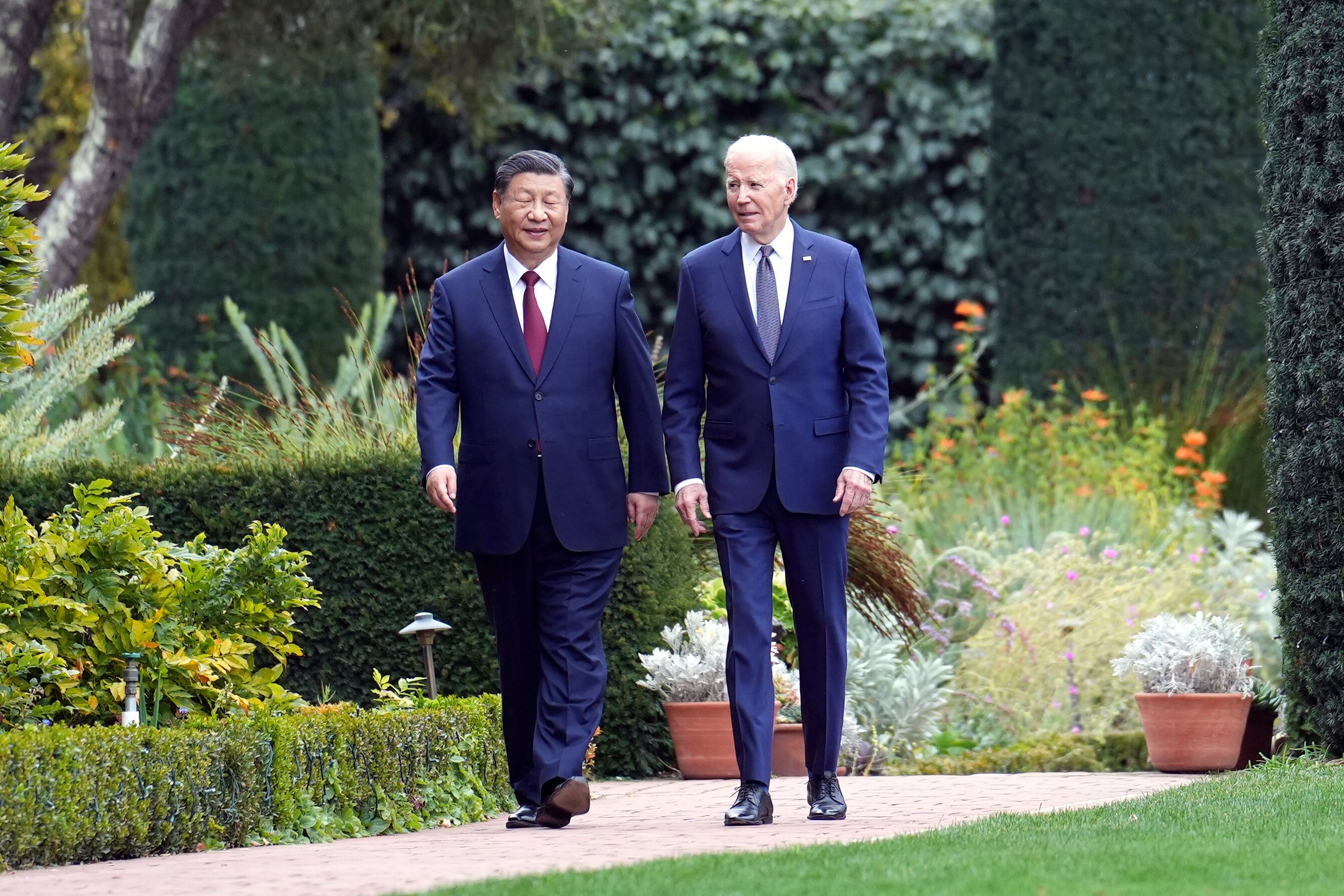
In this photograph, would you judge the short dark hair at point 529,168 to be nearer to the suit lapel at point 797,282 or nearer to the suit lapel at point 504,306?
the suit lapel at point 504,306

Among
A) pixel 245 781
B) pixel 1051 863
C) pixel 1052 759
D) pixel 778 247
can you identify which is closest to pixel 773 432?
pixel 778 247

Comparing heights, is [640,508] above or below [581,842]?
above

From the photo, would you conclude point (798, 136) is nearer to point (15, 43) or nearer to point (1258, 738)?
point (15, 43)

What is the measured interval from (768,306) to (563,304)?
564mm

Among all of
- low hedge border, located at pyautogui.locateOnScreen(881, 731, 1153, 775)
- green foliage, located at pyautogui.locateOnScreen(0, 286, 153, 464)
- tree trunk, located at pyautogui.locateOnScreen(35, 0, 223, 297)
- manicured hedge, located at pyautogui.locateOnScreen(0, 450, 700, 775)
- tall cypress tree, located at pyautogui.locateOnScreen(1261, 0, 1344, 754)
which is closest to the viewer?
tall cypress tree, located at pyautogui.locateOnScreen(1261, 0, 1344, 754)

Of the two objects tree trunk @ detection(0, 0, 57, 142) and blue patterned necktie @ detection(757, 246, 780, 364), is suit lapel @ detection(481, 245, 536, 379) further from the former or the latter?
tree trunk @ detection(0, 0, 57, 142)

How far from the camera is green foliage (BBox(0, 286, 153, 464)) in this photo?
23.3ft

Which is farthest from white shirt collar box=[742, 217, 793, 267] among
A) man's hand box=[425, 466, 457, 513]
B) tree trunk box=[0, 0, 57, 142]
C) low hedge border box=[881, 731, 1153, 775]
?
tree trunk box=[0, 0, 57, 142]

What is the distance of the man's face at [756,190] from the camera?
4.89m

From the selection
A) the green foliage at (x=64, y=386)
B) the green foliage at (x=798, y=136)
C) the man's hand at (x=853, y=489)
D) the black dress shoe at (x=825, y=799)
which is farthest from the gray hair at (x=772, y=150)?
the green foliage at (x=798, y=136)

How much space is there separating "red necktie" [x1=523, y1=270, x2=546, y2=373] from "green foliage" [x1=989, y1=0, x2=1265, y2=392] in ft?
23.2

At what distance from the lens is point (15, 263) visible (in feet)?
16.1

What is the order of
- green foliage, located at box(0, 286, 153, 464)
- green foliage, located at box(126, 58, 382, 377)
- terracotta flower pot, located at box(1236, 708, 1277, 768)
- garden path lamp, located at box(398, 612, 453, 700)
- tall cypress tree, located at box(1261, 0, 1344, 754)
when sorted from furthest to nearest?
green foliage, located at box(126, 58, 382, 377) → green foliage, located at box(0, 286, 153, 464) → terracotta flower pot, located at box(1236, 708, 1277, 768) → tall cypress tree, located at box(1261, 0, 1344, 754) → garden path lamp, located at box(398, 612, 453, 700)

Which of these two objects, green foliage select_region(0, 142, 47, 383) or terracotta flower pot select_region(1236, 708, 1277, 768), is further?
terracotta flower pot select_region(1236, 708, 1277, 768)
